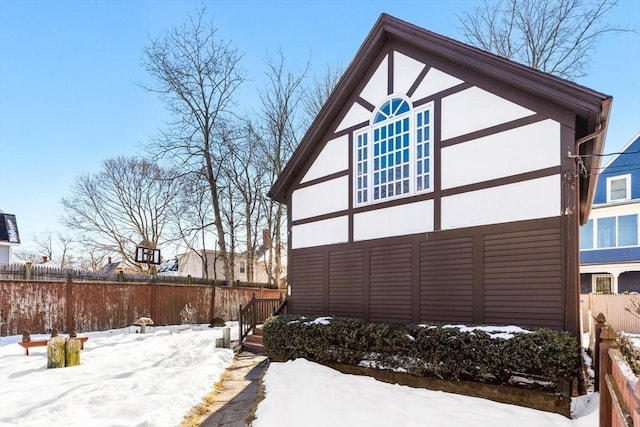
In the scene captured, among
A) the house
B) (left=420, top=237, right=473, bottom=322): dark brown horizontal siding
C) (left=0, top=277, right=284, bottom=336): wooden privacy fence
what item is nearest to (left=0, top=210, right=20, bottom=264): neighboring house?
(left=0, top=277, right=284, bottom=336): wooden privacy fence

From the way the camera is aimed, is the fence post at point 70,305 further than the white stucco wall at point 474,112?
Yes

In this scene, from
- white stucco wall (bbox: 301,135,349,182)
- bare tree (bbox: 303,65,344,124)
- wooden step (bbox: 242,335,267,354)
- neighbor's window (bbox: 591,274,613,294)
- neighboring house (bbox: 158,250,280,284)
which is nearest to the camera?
white stucco wall (bbox: 301,135,349,182)

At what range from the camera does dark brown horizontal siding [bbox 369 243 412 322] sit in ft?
24.3

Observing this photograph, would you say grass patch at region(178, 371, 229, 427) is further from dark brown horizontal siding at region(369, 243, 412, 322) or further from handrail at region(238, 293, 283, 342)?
handrail at region(238, 293, 283, 342)

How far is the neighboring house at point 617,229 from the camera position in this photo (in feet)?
55.2

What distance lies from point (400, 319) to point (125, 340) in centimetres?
854

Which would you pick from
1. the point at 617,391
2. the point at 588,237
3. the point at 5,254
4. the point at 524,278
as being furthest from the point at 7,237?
the point at 588,237

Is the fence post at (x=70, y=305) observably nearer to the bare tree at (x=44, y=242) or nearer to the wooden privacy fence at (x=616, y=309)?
the wooden privacy fence at (x=616, y=309)

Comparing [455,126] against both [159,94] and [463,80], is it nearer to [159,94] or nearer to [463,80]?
[463,80]

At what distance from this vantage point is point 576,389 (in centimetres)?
515

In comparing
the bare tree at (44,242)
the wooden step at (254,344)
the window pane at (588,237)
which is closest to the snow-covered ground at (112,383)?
the wooden step at (254,344)

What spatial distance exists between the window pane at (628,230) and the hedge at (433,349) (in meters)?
15.2

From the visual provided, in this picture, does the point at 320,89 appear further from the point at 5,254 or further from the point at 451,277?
the point at 5,254

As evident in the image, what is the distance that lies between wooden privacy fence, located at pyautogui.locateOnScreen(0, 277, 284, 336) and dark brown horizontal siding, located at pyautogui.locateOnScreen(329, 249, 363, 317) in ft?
24.1
